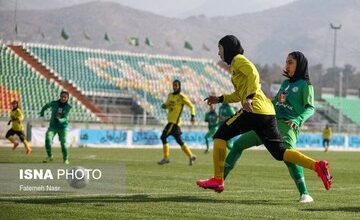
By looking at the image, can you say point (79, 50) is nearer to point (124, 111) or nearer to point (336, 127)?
point (124, 111)

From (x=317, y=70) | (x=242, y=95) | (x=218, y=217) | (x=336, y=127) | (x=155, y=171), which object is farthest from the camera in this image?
(x=317, y=70)

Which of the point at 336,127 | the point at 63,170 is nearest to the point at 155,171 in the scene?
the point at 63,170

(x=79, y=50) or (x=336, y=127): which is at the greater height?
(x=79, y=50)

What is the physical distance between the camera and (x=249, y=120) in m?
13.3

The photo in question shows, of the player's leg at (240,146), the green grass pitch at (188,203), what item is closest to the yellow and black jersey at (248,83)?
the player's leg at (240,146)

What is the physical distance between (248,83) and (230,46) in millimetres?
682

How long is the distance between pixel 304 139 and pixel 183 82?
12.6 m

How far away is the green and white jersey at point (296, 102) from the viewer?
14.0m

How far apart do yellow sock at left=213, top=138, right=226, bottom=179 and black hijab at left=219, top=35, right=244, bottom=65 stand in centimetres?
128

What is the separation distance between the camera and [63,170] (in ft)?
47.5

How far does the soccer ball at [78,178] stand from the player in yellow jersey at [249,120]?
1905 millimetres

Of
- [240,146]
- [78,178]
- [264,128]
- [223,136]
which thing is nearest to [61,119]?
[78,178]

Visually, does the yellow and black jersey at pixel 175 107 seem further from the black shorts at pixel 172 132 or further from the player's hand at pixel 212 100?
the player's hand at pixel 212 100

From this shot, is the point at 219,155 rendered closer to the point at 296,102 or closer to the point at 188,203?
the point at 188,203
